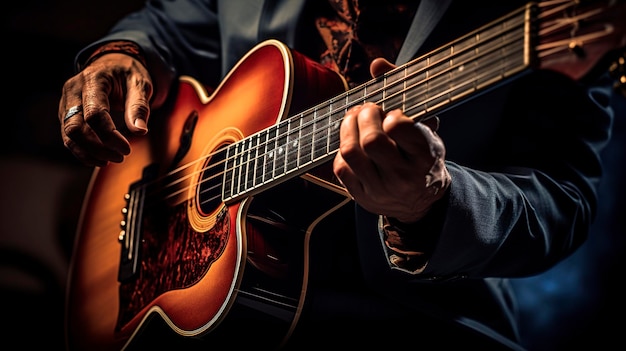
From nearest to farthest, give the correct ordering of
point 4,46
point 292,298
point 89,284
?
point 292,298 → point 89,284 → point 4,46

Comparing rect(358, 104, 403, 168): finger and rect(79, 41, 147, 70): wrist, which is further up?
rect(79, 41, 147, 70): wrist

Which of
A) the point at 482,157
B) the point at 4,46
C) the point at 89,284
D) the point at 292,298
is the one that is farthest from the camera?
the point at 4,46

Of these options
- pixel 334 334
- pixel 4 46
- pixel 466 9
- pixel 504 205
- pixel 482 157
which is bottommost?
pixel 334 334

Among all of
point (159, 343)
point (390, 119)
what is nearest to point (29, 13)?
point (159, 343)

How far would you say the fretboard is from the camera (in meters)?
0.67

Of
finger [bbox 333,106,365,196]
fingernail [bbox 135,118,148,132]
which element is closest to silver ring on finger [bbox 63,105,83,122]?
fingernail [bbox 135,118,148,132]

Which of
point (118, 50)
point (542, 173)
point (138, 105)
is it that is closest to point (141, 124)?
point (138, 105)

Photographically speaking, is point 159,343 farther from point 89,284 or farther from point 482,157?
point 482,157

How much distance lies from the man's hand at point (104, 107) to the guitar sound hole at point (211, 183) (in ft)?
0.48

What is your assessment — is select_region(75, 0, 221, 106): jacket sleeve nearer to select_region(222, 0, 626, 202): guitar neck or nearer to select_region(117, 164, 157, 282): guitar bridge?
select_region(117, 164, 157, 282): guitar bridge

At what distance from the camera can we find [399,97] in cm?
77

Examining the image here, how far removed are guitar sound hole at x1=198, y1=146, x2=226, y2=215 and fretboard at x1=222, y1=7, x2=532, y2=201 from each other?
23 mm

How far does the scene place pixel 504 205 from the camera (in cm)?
93

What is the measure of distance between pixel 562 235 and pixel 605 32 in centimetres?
57
